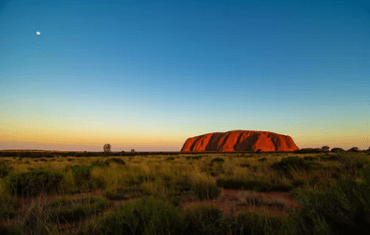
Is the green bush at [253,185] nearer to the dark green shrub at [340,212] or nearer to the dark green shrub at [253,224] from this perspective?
the dark green shrub at [253,224]

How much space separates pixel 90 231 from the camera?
3111 mm

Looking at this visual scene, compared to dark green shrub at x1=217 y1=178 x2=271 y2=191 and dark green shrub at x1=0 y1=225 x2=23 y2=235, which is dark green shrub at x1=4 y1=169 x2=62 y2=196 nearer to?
dark green shrub at x1=0 y1=225 x2=23 y2=235

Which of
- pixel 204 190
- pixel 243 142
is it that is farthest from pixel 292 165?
pixel 243 142

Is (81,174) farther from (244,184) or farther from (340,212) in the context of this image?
(340,212)

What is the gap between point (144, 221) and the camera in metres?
2.79

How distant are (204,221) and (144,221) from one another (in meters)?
1.09

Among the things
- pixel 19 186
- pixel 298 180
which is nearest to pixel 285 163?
pixel 298 180

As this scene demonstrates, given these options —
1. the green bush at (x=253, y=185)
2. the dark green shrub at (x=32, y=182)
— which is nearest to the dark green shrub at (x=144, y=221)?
the green bush at (x=253, y=185)

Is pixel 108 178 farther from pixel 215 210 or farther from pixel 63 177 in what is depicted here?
pixel 215 210

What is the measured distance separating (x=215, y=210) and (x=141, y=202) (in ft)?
4.68

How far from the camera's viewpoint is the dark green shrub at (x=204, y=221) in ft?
9.91

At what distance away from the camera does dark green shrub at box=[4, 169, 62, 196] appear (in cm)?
673

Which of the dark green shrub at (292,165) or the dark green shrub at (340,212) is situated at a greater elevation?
the dark green shrub at (340,212)

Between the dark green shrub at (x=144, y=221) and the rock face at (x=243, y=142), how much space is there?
289 ft
